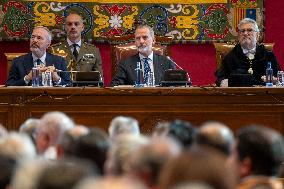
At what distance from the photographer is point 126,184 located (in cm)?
158

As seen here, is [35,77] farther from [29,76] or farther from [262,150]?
[262,150]

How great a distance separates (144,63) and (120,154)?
4.98 meters

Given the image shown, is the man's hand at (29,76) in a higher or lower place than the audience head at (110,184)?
higher

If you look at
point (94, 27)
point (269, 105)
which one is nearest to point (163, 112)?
point (269, 105)

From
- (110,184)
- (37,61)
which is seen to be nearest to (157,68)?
(37,61)

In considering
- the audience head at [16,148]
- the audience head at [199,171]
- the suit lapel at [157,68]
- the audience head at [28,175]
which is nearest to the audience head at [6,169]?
the audience head at [16,148]

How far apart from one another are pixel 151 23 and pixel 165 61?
1.20 m

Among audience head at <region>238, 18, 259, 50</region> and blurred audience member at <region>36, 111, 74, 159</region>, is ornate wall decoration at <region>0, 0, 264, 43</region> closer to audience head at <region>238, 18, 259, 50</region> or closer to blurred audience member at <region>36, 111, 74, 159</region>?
audience head at <region>238, 18, 259, 50</region>

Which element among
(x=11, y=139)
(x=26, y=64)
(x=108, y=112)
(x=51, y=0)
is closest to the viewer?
(x=11, y=139)

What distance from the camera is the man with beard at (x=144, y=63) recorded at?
709cm

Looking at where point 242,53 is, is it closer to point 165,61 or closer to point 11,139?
point 165,61

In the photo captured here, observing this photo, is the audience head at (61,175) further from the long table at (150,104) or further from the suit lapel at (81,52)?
the suit lapel at (81,52)

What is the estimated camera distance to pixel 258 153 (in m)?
2.50

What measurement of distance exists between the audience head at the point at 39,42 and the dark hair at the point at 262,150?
4856 millimetres
